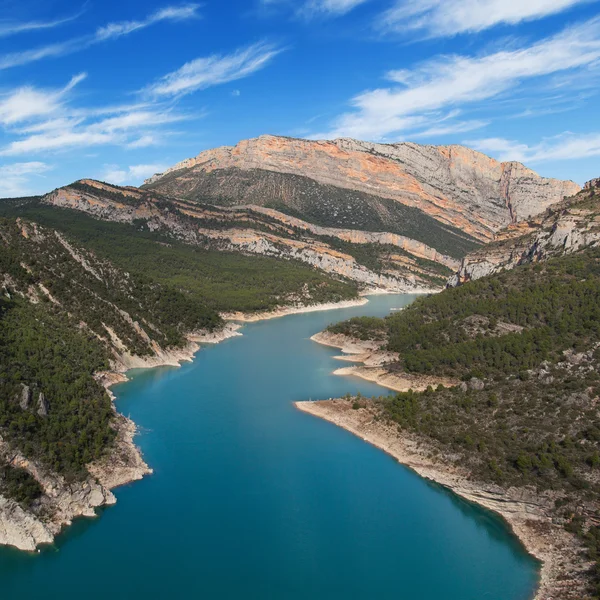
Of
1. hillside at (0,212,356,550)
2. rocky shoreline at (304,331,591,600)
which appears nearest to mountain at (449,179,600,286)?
rocky shoreline at (304,331,591,600)

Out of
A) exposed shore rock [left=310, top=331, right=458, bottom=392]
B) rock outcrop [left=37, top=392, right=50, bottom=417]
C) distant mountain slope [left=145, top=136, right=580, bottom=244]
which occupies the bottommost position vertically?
exposed shore rock [left=310, top=331, right=458, bottom=392]

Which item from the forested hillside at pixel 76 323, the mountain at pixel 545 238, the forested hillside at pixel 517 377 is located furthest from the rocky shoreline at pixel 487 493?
the mountain at pixel 545 238

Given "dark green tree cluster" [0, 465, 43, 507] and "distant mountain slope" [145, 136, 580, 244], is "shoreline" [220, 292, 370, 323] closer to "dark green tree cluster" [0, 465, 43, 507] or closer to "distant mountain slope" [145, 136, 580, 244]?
"dark green tree cluster" [0, 465, 43, 507]

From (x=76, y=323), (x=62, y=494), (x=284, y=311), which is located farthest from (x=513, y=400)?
(x=284, y=311)

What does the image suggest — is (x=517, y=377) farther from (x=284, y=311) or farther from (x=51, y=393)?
(x=284, y=311)

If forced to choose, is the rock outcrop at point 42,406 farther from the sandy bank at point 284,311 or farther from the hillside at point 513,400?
the sandy bank at point 284,311

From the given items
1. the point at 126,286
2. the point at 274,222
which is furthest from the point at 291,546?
the point at 274,222
